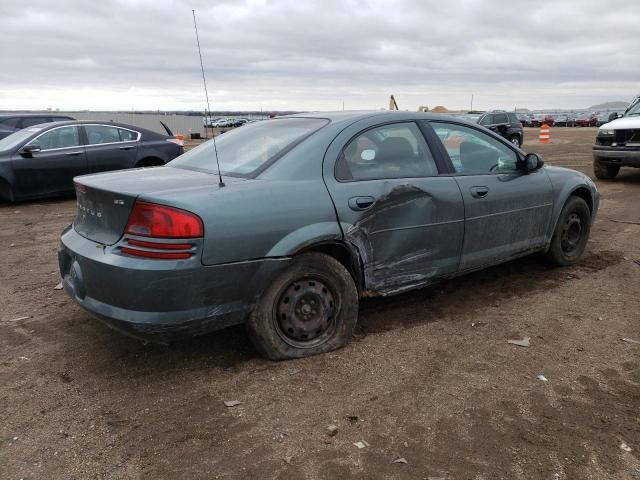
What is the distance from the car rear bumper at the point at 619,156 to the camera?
10938 millimetres

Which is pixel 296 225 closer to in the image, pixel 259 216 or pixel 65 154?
pixel 259 216

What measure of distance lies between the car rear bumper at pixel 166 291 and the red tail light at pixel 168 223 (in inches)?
5.8

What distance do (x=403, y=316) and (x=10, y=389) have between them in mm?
2702

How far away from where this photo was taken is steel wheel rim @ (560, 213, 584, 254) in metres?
5.46

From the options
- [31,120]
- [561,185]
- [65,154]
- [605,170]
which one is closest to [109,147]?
[65,154]

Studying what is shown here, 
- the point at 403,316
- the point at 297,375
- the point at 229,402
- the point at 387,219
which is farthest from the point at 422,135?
the point at 229,402

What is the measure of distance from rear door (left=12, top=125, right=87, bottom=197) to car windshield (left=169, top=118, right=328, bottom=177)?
20.5ft

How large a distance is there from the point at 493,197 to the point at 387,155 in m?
1.07

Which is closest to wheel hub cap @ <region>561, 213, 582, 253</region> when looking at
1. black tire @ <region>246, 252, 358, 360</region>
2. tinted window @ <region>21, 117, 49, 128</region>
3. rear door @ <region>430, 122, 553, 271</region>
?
rear door @ <region>430, 122, 553, 271</region>

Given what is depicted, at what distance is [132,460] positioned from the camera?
2.62 m

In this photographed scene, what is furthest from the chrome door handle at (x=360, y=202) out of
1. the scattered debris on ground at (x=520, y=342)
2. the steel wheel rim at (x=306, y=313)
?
the scattered debris on ground at (x=520, y=342)

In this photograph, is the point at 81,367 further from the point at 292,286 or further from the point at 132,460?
the point at 292,286

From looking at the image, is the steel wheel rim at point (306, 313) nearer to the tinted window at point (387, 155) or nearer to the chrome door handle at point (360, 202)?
the chrome door handle at point (360, 202)

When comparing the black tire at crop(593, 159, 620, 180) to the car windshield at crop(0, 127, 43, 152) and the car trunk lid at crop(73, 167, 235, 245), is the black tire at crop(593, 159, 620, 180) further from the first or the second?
the car windshield at crop(0, 127, 43, 152)
